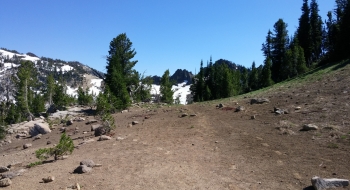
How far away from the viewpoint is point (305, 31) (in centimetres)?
5941

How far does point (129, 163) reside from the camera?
9211 millimetres

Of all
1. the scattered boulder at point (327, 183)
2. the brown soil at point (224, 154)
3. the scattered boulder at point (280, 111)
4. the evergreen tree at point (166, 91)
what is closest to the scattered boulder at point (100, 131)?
the brown soil at point (224, 154)

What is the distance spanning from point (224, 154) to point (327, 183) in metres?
3.98

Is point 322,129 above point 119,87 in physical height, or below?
below

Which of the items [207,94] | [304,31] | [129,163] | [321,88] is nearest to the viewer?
[129,163]

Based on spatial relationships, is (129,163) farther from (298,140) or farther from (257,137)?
(298,140)

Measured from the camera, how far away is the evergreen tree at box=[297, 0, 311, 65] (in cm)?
5925

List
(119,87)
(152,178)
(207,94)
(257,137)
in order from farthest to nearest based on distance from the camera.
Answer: (207,94) < (119,87) < (257,137) < (152,178)

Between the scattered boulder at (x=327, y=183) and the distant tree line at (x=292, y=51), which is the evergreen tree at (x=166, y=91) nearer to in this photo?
the distant tree line at (x=292, y=51)

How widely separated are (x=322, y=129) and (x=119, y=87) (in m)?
24.9

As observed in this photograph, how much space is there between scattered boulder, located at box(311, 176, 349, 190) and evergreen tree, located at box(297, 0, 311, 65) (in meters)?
60.5

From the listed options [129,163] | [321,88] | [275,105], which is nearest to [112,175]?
[129,163]

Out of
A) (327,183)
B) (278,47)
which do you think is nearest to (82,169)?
(327,183)

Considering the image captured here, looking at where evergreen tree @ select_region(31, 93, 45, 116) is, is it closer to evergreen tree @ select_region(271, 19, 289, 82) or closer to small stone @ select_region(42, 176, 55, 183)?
small stone @ select_region(42, 176, 55, 183)
